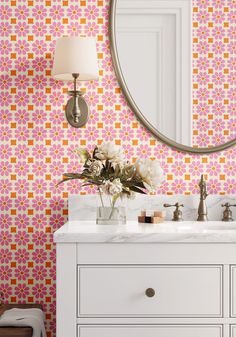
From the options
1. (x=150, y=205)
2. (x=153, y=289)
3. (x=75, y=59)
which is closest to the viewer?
(x=153, y=289)

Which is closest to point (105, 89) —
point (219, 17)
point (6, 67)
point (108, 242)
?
point (6, 67)

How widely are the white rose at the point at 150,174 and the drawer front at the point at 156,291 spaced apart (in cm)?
39

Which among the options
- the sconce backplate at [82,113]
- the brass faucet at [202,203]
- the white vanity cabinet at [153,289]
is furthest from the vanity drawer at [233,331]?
the sconce backplate at [82,113]

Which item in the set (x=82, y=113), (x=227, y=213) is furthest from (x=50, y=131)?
(x=227, y=213)

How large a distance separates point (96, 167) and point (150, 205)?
395 millimetres

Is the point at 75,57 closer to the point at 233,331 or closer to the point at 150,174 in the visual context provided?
the point at 150,174

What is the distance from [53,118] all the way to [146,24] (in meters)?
0.61

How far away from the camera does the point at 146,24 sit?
8.16 feet

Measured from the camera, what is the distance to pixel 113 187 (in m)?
2.17

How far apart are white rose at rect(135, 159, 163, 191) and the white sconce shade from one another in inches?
19.3

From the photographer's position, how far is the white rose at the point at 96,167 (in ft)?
7.27

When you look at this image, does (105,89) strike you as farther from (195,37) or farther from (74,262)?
(74,262)

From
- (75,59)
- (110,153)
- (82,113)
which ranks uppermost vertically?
(75,59)

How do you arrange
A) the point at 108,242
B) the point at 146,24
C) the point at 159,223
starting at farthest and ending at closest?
the point at 146,24 < the point at 159,223 < the point at 108,242
